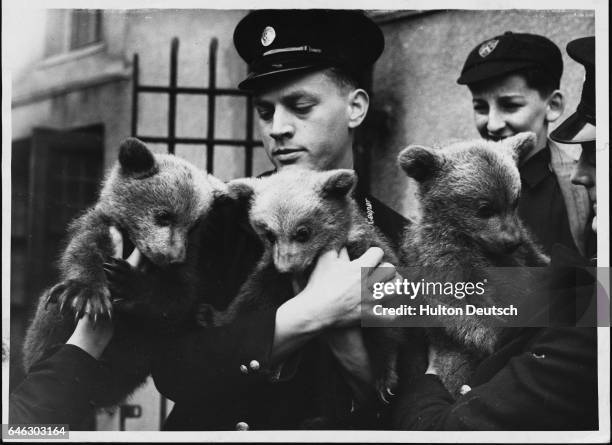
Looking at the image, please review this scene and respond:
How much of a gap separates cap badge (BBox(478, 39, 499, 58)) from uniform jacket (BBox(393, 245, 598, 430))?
135 cm

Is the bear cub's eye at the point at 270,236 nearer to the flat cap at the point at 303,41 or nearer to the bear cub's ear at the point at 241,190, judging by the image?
the bear cub's ear at the point at 241,190

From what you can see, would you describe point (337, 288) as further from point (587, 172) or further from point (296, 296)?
point (587, 172)

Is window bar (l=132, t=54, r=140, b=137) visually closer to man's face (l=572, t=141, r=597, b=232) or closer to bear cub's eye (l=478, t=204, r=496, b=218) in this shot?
bear cub's eye (l=478, t=204, r=496, b=218)

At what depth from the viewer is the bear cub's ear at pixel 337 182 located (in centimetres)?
342

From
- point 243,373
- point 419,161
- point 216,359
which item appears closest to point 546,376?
point 419,161

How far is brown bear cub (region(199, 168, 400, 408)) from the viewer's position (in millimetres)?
3375

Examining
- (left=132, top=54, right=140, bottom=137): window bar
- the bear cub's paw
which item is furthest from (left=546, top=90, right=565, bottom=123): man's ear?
the bear cub's paw

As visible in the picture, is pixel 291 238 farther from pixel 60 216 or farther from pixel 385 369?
pixel 60 216

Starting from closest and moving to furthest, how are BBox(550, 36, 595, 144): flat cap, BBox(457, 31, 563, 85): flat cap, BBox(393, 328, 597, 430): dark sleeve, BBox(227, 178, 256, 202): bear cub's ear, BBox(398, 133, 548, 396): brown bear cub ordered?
BBox(393, 328, 597, 430): dark sleeve → BBox(398, 133, 548, 396): brown bear cub → BBox(227, 178, 256, 202): bear cub's ear → BBox(457, 31, 563, 85): flat cap → BBox(550, 36, 595, 144): flat cap

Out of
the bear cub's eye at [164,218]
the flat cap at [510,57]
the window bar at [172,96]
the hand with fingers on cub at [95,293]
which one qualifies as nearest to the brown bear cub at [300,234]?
the bear cub's eye at [164,218]

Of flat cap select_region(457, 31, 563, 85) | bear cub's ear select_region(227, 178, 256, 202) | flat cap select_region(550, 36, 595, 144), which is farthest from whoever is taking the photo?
flat cap select_region(550, 36, 595, 144)

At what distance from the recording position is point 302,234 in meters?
3.38

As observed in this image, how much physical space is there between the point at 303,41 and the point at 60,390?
2104 millimetres

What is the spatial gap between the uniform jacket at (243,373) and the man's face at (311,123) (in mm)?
283
